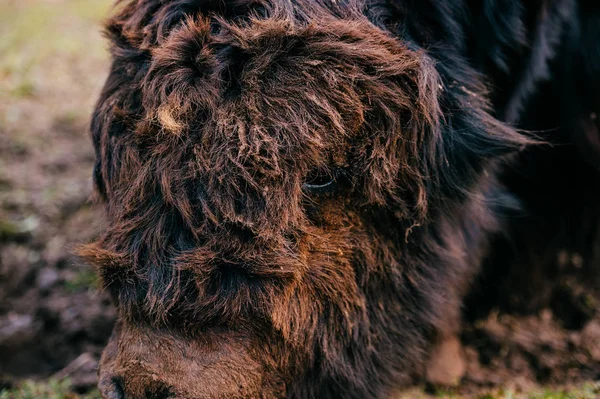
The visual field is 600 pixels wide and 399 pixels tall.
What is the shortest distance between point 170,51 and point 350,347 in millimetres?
1392

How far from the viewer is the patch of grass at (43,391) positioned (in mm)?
3406

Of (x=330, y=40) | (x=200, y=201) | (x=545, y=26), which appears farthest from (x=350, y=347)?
(x=545, y=26)

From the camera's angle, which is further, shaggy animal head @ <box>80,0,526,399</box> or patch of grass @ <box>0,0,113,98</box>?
patch of grass @ <box>0,0,113,98</box>

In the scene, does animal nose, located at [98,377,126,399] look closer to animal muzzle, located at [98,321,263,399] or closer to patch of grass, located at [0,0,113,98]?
animal muzzle, located at [98,321,263,399]

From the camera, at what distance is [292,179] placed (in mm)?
2463

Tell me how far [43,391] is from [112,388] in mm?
1315

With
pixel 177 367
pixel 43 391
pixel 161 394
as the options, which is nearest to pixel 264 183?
pixel 177 367

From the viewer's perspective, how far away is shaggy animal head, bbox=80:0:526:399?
93.8 inches

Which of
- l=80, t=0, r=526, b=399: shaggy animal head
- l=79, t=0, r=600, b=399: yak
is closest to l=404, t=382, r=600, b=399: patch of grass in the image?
l=79, t=0, r=600, b=399: yak

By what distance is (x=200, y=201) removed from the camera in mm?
2387

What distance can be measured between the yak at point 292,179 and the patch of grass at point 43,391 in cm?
107

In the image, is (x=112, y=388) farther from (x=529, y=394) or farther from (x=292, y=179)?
(x=529, y=394)

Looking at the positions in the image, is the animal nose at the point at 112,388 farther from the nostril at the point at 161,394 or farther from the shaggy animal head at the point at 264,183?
the nostril at the point at 161,394

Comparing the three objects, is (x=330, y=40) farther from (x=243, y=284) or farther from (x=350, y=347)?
(x=350, y=347)
